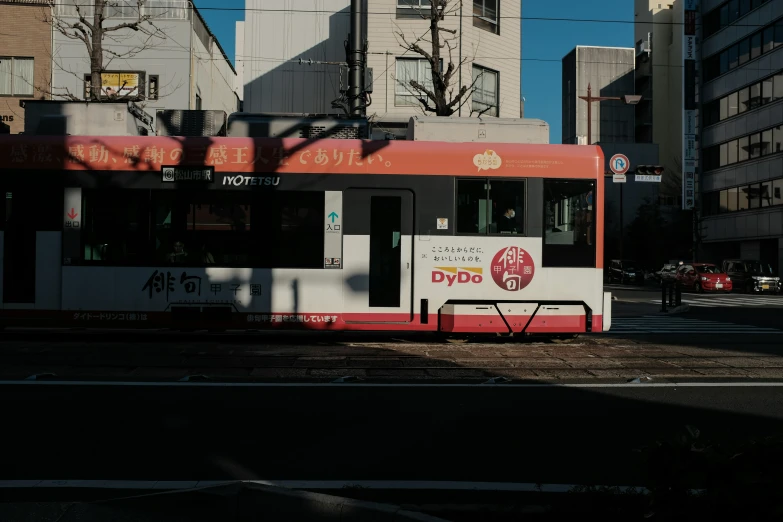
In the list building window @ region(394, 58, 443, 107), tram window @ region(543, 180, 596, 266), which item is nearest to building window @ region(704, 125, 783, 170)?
Answer: building window @ region(394, 58, 443, 107)

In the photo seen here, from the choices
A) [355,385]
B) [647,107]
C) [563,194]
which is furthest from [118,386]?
[647,107]

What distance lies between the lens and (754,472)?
11.5ft

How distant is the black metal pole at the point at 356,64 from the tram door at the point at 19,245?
24.3 ft

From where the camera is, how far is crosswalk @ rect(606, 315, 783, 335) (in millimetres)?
16391

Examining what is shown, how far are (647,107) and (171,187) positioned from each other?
8094 cm

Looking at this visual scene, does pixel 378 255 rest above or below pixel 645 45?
below

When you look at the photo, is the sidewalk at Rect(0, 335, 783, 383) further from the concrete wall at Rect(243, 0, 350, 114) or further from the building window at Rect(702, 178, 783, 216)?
Answer: the building window at Rect(702, 178, 783, 216)

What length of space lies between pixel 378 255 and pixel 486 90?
26.0 m

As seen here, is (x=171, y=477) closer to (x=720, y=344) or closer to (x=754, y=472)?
(x=754, y=472)

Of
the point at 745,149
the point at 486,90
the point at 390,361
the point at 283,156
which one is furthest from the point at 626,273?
the point at 390,361

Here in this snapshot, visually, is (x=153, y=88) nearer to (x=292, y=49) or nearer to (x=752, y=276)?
(x=292, y=49)

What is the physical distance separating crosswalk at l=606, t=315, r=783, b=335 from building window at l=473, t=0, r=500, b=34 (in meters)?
19.7

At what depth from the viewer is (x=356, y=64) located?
654 inches

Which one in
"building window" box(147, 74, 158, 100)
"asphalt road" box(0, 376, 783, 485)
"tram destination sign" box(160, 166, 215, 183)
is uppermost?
"building window" box(147, 74, 158, 100)
